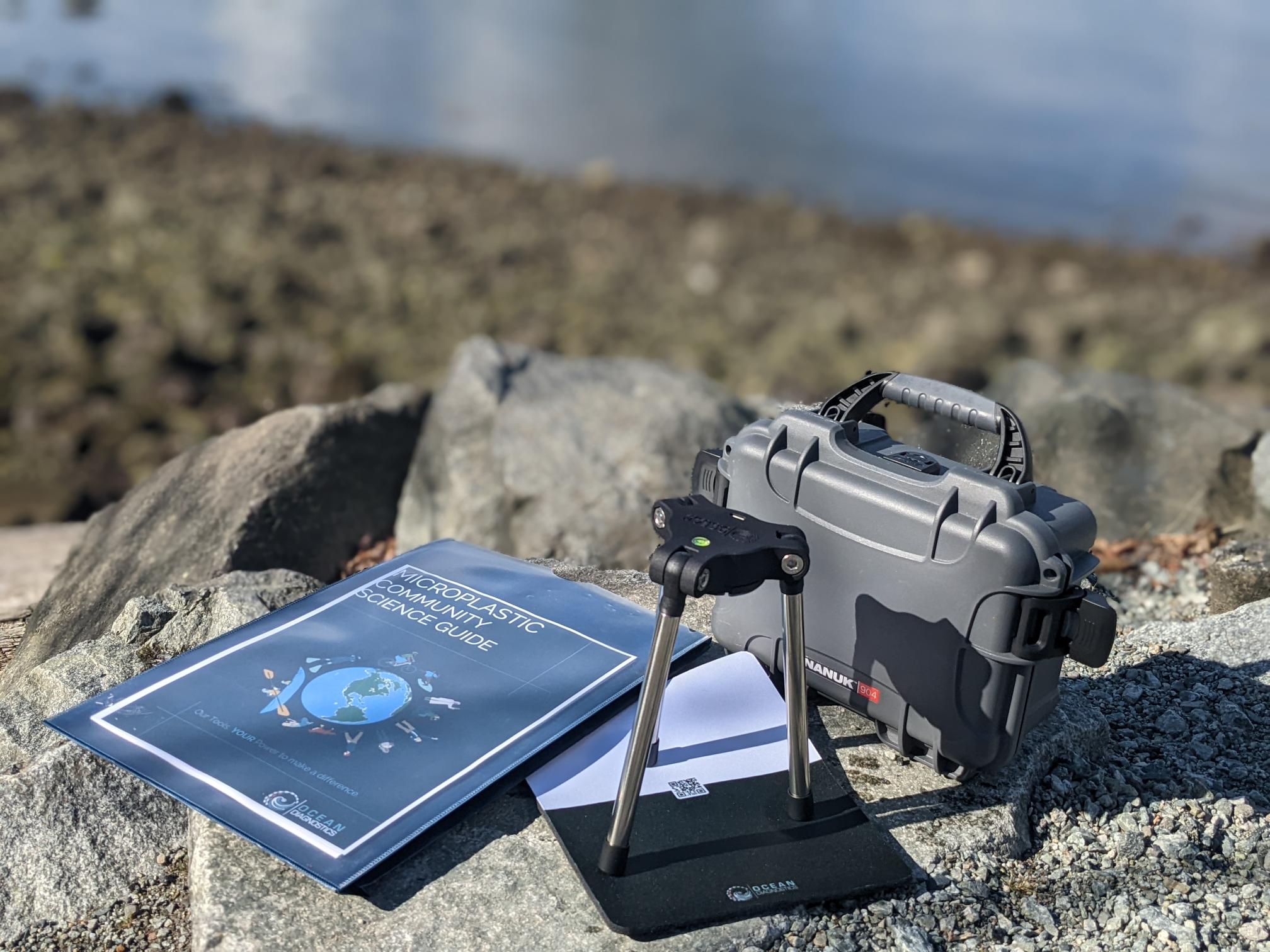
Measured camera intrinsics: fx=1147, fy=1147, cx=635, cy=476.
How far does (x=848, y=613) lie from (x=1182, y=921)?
0.93 m

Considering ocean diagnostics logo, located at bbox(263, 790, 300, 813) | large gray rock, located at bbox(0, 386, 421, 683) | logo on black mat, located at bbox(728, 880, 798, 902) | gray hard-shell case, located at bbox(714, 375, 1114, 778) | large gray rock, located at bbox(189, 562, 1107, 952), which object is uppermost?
gray hard-shell case, located at bbox(714, 375, 1114, 778)

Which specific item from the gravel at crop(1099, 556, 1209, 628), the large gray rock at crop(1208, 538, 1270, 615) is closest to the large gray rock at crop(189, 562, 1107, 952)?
the large gray rock at crop(1208, 538, 1270, 615)

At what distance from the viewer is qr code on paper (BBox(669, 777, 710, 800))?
2.51 metres

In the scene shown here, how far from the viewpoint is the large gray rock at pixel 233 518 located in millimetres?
3947

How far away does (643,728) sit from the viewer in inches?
85.2

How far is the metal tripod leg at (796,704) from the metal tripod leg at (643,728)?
0.24m

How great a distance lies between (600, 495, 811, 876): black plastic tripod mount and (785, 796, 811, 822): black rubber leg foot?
0.53ft

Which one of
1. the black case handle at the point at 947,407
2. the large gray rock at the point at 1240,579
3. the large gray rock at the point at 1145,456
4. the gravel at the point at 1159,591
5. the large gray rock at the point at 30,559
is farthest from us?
the large gray rock at the point at 1145,456

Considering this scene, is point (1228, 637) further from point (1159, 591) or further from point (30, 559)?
point (30, 559)

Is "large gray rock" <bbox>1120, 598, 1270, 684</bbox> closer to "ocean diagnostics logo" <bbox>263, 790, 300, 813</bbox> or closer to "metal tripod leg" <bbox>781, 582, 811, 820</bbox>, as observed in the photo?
"metal tripod leg" <bbox>781, 582, 811, 820</bbox>

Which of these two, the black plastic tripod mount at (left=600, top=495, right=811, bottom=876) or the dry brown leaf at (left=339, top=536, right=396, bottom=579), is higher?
the black plastic tripod mount at (left=600, top=495, right=811, bottom=876)

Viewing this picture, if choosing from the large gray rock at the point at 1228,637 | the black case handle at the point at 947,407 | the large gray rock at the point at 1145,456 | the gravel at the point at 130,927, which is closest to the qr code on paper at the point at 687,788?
the black case handle at the point at 947,407

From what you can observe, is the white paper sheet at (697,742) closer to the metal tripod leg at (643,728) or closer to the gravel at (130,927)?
Answer: the metal tripod leg at (643,728)

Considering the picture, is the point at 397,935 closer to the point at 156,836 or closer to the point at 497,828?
the point at 497,828
